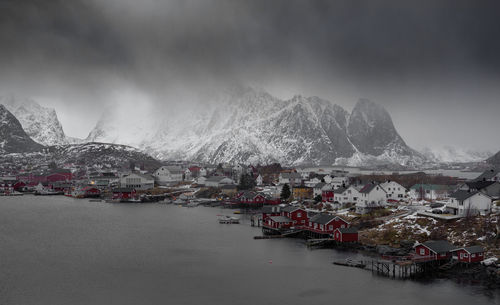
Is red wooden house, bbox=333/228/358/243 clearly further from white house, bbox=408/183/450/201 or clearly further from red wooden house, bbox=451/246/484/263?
white house, bbox=408/183/450/201

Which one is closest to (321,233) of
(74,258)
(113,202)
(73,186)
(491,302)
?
(491,302)

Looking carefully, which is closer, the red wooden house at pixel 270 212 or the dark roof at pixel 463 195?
the dark roof at pixel 463 195

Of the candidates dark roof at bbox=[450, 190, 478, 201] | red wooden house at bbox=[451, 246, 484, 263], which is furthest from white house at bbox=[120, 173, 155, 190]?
red wooden house at bbox=[451, 246, 484, 263]

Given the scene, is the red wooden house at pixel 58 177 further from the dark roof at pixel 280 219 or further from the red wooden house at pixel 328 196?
the dark roof at pixel 280 219

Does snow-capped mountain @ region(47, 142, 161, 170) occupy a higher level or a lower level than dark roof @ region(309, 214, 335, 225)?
higher

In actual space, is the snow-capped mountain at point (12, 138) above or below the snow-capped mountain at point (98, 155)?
above

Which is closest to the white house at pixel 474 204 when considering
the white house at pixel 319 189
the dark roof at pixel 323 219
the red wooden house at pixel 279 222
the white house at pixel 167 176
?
the dark roof at pixel 323 219
